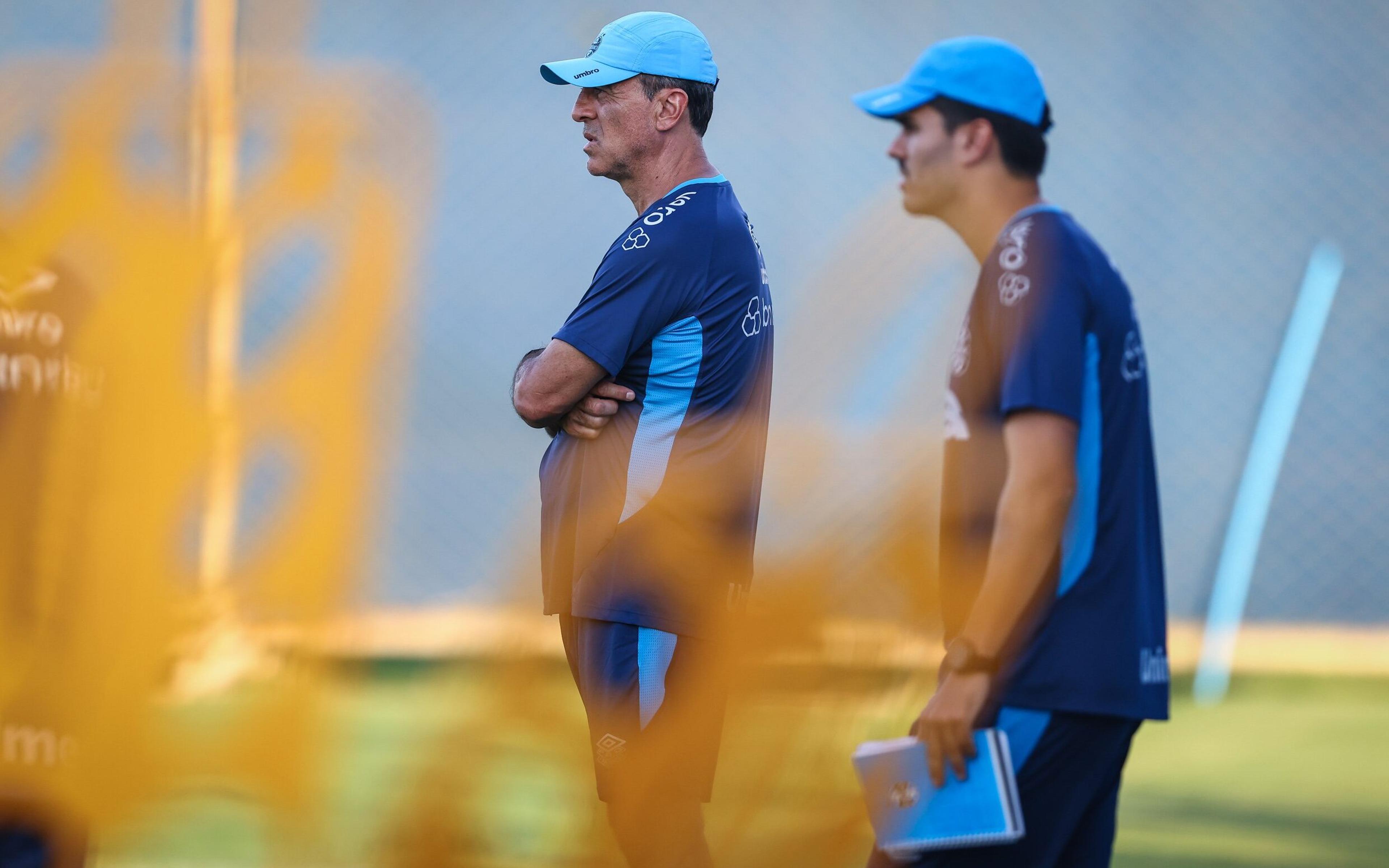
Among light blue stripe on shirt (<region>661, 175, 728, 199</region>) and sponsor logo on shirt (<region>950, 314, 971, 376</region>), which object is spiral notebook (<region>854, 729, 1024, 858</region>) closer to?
sponsor logo on shirt (<region>950, 314, 971, 376</region>)

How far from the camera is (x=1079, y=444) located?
2.04m

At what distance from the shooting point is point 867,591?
2746mm

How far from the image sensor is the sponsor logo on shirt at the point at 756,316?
2785 mm

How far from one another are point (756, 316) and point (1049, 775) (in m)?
1.06

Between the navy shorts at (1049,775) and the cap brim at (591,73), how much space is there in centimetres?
136

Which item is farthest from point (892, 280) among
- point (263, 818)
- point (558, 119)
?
point (558, 119)

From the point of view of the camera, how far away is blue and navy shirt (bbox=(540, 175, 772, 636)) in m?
2.65

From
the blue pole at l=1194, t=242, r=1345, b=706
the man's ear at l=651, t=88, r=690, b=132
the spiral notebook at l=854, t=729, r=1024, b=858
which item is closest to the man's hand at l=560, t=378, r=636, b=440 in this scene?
the man's ear at l=651, t=88, r=690, b=132

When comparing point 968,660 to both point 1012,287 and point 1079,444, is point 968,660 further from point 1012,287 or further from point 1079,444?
point 1012,287

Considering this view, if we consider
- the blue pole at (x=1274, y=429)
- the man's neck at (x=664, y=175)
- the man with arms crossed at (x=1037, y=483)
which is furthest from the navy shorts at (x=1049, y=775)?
the blue pole at (x=1274, y=429)

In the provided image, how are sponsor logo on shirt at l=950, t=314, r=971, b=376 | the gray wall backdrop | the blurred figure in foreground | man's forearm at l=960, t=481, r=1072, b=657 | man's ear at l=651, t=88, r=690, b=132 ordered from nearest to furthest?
man's forearm at l=960, t=481, r=1072, b=657 → sponsor logo on shirt at l=950, t=314, r=971, b=376 → the blurred figure in foreground → man's ear at l=651, t=88, r=690, b=132 → the gray wall backdrop

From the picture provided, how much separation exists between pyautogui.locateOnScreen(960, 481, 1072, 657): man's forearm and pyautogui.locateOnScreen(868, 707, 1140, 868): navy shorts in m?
0.13

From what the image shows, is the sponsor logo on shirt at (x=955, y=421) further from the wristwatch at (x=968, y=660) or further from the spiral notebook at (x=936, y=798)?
the spiral notebook at (x=936, y=798)

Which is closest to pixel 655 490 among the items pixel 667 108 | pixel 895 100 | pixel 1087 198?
pixel 667 108
